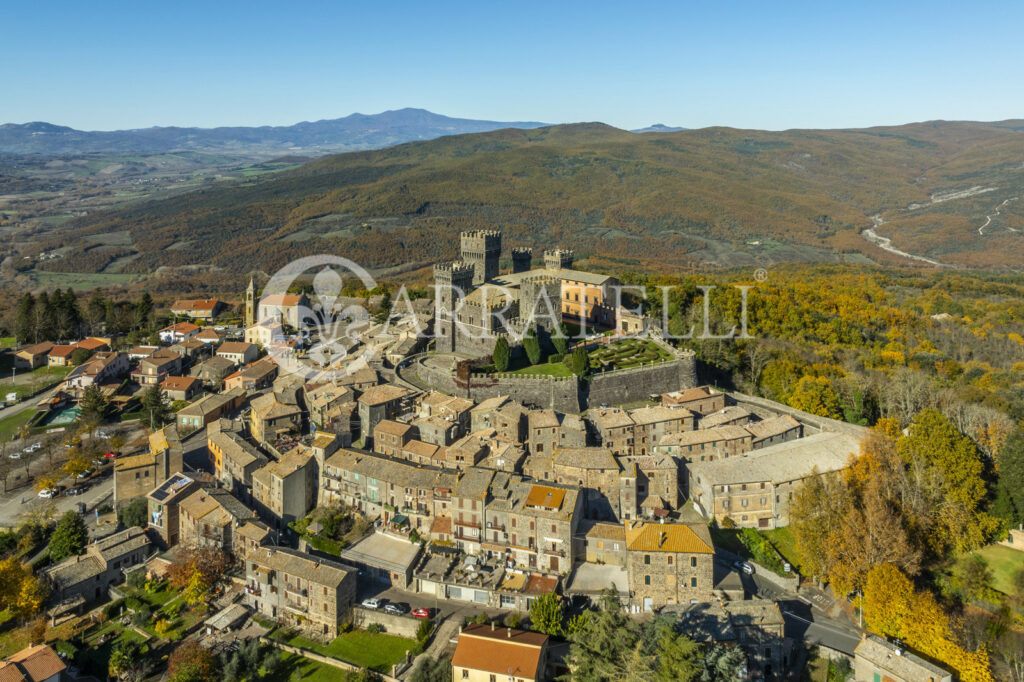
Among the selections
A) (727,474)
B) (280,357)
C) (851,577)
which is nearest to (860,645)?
(851,577)

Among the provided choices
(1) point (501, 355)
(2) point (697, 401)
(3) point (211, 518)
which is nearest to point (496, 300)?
(1) point (501, 355)

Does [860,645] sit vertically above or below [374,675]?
above

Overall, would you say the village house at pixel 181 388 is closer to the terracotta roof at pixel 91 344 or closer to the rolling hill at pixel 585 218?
the terracotta roof at pixel 91 344

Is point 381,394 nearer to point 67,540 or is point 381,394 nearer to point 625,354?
point 625,354

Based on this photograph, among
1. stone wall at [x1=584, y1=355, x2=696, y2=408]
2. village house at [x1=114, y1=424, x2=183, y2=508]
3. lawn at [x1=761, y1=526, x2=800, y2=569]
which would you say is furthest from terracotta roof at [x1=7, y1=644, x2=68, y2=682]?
lawn at [x1=761, y1=526, x2=800, y2=569]

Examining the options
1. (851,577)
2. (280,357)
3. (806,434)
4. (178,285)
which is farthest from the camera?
(178,285)

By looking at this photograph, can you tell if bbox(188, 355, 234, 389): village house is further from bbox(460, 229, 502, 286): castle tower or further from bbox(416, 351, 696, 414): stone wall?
bbox(460, 229, 502, 286): castle tower

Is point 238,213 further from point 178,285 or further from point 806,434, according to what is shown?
point 806,434
